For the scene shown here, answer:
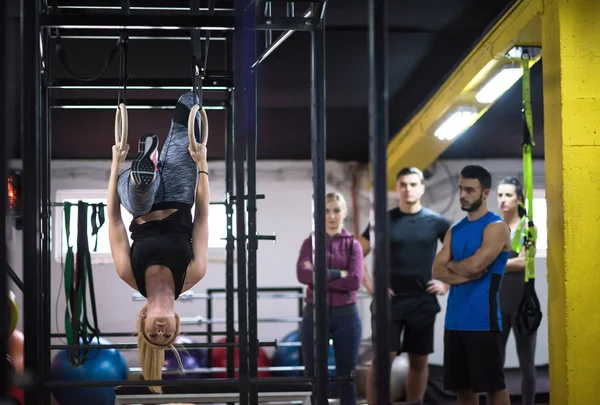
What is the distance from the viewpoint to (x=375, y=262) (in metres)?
2.03

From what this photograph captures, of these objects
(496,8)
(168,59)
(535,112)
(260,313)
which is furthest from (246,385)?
(260,313)

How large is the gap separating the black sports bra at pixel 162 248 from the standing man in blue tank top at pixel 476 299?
1.66 metres

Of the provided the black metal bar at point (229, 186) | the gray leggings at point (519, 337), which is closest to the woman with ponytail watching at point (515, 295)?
the gray leggings at point (519, 337)

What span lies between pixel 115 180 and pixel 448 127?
4873 millimetres

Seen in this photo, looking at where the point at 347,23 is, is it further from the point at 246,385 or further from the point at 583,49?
the point at 246,385

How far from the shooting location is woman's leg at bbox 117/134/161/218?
258 cm

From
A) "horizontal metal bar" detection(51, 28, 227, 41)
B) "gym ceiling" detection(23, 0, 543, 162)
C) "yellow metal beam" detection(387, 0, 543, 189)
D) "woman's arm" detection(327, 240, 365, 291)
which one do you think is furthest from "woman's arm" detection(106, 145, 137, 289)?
"yellow metal beam" detection(387, 0, 543, 189)

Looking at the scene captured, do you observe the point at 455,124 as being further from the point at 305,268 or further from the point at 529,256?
the point at 529,256

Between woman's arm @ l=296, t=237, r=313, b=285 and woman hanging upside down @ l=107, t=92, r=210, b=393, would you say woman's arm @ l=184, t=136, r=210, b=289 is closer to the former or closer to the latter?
woman hanging upside down @ l=107, t=92, r=210, b=393

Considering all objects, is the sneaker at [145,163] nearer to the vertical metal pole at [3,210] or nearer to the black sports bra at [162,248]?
the black sports bra at [162,248]

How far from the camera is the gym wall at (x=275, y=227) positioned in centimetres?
847

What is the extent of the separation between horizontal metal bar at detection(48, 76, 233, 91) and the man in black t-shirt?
1.41 meters

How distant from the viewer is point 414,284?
454cm

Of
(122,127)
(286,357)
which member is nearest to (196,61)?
(122,127)
